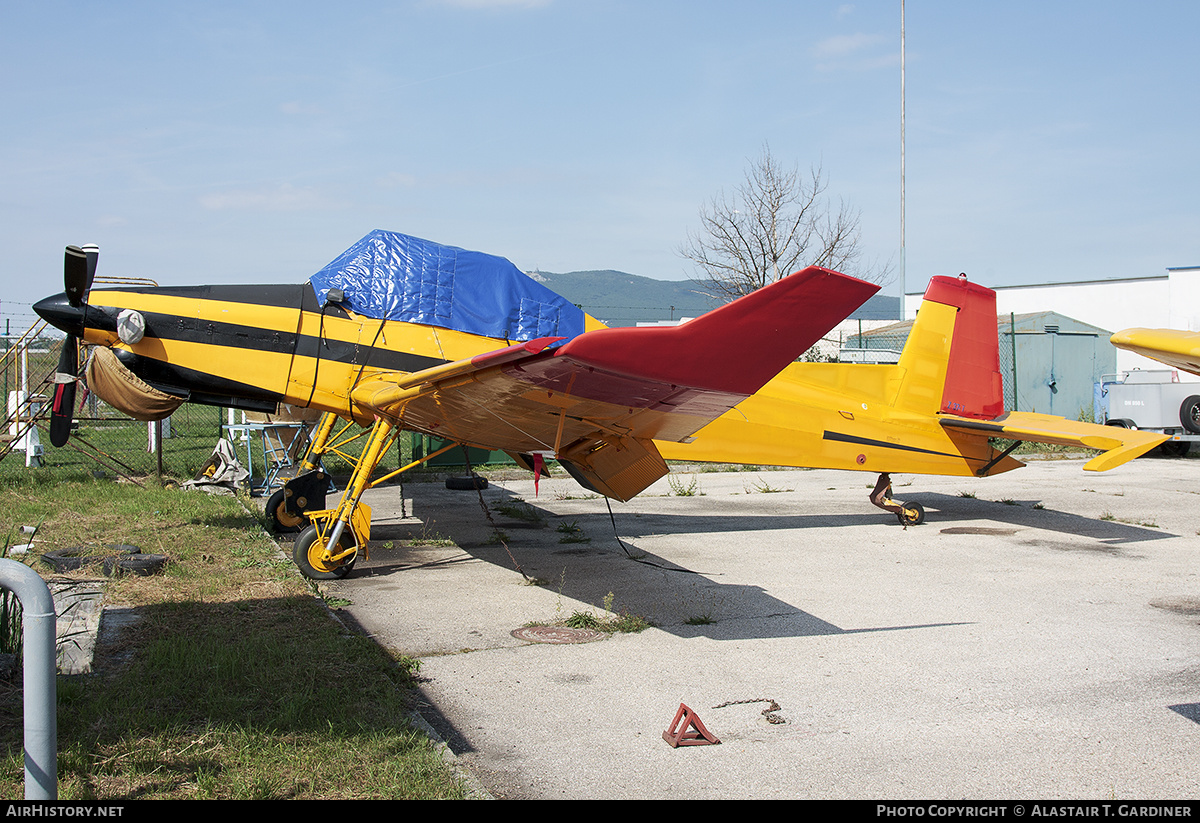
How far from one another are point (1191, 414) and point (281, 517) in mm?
17622

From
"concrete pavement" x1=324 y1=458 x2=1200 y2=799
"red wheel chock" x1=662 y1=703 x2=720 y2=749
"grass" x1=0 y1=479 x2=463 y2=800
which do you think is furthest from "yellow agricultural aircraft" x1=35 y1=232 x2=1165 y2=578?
"red wheel chock" x1=662 y1=703 x2=720 y2=749

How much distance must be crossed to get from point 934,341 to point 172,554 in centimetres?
824

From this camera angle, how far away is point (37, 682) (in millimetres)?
2084

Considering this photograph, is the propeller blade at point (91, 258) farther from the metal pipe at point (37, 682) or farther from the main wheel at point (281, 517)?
the metal pipe at point (37, 682)

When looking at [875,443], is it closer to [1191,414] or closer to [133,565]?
[133,565]

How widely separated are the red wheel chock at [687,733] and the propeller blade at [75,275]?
221 inches

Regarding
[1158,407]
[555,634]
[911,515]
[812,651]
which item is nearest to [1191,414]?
[1158,407]

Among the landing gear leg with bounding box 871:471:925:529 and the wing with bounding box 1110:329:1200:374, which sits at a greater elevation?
the wing with bounding box 1110:329:1200:374

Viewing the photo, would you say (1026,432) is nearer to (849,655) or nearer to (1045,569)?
(1045,569)

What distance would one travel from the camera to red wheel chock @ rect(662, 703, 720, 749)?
3457mm

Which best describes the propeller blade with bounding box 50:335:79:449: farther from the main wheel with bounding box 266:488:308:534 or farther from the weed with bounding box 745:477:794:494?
the weed with bounding box 745:477:794:494

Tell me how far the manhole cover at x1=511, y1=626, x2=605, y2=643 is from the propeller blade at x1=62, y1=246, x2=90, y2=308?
174 inches

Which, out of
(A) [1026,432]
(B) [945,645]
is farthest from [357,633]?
(A) [1026,432]

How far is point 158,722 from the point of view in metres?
3.35
